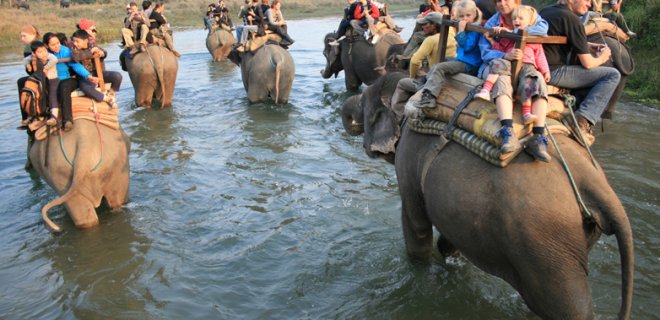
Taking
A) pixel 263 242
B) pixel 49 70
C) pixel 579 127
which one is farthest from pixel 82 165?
pixel 579 127

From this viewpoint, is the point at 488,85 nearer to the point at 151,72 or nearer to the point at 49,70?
the point at 49,70

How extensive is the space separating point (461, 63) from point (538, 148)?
1.17 meters

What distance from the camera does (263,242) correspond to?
237 inches

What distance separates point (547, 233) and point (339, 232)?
331 cm

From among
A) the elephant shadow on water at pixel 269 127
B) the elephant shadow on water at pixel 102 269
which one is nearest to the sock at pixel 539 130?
the elephant shadow on water at pixel 102 269

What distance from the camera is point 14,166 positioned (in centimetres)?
898

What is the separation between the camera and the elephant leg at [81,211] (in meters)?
5.93

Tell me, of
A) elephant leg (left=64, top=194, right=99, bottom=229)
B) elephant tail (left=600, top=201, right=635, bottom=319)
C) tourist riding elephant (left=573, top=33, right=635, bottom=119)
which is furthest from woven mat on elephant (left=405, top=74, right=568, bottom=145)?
elephant leg (left=64, top=194, right=99, bottom=229)

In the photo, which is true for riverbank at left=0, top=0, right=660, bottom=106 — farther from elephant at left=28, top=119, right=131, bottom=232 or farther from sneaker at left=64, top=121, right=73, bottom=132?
sneaker at left=64, top=121, right=73, bottom=132

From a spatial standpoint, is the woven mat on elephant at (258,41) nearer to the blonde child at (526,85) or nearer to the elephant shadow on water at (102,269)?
the elephant shadow on water at (102,269)

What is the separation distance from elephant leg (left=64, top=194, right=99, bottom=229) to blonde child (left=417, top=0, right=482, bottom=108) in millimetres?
3798

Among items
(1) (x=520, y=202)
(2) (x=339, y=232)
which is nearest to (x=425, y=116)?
(1) (x=520, y=202)

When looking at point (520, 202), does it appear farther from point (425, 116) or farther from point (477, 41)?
point (477, 41)

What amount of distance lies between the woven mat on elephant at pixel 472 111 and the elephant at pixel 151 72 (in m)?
8.71
